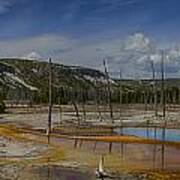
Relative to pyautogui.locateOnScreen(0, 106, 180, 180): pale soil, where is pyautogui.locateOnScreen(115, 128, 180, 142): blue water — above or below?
above

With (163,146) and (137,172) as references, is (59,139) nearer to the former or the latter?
(163,146)

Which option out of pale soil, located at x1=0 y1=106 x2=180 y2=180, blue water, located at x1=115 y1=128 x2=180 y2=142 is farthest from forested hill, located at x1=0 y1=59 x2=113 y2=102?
pale soil, located at x1=0 y1=106 x2=180 y2=180

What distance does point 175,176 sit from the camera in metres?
20.6

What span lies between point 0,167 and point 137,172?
6.29m

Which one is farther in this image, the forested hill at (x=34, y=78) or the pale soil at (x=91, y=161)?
the forested hill at (x=34, y=78)

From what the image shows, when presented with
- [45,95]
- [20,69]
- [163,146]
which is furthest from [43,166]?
[20,69]

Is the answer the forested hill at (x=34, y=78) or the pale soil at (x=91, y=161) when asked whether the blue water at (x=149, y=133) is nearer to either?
the pale soil at (x=91, y=161)

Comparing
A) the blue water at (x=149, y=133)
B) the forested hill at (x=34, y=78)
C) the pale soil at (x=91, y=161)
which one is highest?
the forested hill at (x=34, y=78)

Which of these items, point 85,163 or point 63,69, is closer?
point 85,163

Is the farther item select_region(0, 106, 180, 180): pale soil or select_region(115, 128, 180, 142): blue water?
select_region(115, 128, 180, 142): blue water

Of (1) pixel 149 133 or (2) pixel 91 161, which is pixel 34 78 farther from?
(2) pixel 91 161

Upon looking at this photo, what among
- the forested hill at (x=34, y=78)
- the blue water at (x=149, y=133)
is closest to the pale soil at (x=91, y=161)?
the blue water at (x=149, y=133)

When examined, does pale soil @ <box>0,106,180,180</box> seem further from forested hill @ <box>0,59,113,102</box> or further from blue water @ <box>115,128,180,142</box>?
forested hill @ <box>0,59,113,102</box>

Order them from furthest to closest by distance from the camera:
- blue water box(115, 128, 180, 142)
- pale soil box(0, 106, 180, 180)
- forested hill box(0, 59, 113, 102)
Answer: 1. forested hill box(0, 59, 113, 102)
2. blue water box(115, 128, 180, 142)
3. pale soil box(0, 106, 180, 180)
